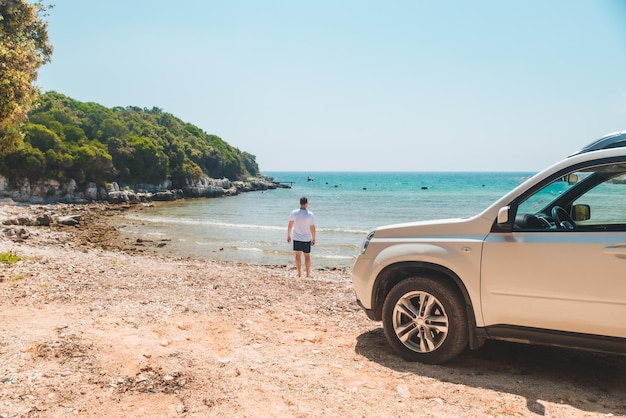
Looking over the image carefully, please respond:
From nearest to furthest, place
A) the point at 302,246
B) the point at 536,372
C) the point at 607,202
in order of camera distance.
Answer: the point at 607,202 < the point at 536,372 < the point at 302,246

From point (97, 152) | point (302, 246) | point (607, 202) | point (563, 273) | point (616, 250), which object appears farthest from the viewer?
point (97, 152)

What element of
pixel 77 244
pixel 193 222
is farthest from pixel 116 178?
pixel 77 244

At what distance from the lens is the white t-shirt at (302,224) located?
37.6 ft

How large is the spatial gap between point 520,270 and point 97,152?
60516mm

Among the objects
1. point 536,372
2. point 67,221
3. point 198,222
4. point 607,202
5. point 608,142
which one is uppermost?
point 608,142

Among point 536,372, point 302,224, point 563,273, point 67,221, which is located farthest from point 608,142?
point 67,221

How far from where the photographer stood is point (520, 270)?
13.5 ft

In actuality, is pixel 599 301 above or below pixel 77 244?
above

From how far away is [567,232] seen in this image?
4031 millimetres

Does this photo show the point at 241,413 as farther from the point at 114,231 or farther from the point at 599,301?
the point at 114,231

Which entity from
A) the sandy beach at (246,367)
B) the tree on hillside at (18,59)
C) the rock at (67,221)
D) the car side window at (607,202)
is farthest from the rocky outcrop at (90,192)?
the car side window at (607,202)

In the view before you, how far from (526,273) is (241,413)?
2680 millimetres

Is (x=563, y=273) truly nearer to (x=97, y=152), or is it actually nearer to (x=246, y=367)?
(x=246, y=367)

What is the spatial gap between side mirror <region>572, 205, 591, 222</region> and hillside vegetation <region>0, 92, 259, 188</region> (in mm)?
38480
